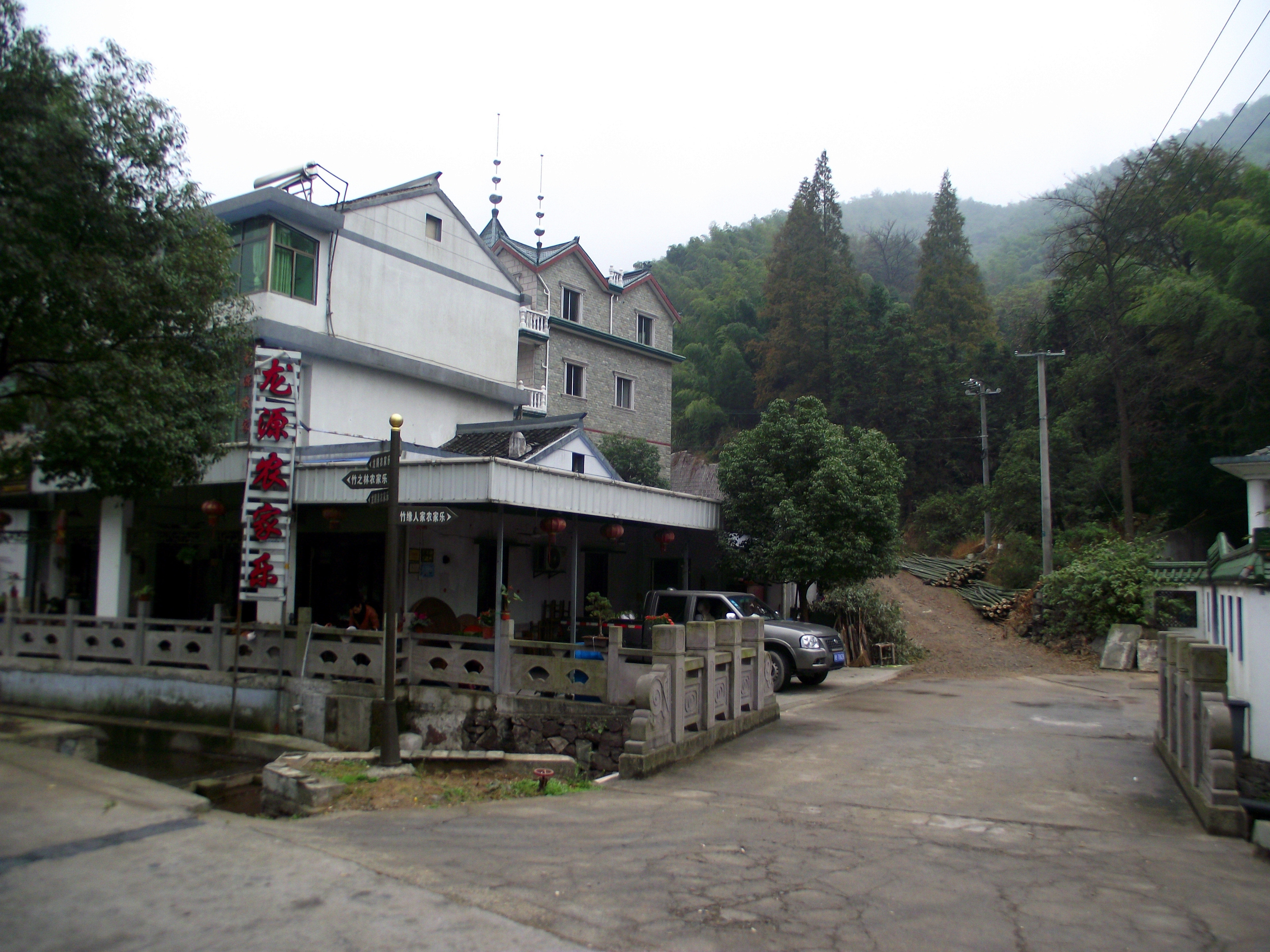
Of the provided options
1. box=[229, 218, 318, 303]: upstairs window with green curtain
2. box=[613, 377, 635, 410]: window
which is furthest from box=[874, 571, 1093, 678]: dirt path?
box=[229, 218, 318, 303]: upstairs window with green curtain

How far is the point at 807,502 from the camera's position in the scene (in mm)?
18203

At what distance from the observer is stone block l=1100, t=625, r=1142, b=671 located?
1927 centimetres

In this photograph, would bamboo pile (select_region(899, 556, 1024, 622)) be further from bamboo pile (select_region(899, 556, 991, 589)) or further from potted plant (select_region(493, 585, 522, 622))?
potted plant (select_region(493, 585, 522, 622))

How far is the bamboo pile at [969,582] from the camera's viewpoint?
85.7 ft

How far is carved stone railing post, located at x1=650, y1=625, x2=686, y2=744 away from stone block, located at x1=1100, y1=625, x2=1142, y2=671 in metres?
13.9

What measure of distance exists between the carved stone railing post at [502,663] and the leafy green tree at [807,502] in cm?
788

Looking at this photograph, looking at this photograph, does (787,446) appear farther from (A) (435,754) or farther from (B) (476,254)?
(A) (435,754)

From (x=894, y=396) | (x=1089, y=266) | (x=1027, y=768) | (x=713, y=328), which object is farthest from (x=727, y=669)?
(x=713, y=328)

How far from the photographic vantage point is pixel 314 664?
42.5ft

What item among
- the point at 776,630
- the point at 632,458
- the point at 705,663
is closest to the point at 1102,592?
the point at 776,630

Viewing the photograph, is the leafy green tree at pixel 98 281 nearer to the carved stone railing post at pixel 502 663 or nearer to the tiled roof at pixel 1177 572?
the carved stone railing post at pixel 502 663

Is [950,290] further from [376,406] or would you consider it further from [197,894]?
[197,894]

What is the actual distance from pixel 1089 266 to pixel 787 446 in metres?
18.6

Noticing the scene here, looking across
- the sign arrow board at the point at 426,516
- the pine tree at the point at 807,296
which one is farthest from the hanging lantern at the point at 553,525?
the pine tree at the point at 807,296
